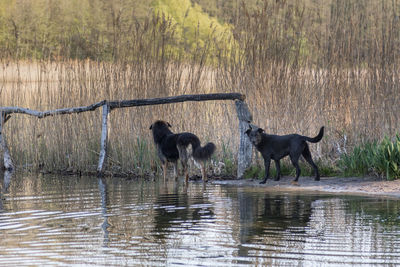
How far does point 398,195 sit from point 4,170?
841 cm

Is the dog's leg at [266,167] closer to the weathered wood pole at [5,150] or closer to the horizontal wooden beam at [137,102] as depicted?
the horizontal wooden beam at [137,102]

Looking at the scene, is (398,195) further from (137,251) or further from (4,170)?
(4,170)

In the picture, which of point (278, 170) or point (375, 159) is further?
point (278, 170)

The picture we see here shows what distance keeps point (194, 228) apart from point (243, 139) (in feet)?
14.1

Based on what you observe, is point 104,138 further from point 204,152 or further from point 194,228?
point 194,228

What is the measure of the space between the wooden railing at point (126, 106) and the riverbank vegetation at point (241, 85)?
32cm

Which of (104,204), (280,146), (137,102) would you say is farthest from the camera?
(137,102)

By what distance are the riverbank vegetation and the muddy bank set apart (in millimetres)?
336

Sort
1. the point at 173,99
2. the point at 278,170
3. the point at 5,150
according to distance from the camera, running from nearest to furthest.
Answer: the point at 278,170
the point at 173,99
the point at 5,150

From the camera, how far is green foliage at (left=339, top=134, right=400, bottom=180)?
10.1m

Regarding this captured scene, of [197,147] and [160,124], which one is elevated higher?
[160,124]

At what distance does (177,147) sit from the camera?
1105cm

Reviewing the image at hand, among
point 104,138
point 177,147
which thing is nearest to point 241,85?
point 177,147

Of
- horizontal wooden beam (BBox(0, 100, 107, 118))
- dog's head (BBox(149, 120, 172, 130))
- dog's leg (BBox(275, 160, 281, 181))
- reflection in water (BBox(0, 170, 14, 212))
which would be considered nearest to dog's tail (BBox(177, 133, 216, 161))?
dog's head (BBox(149, 120, 172, 130))
